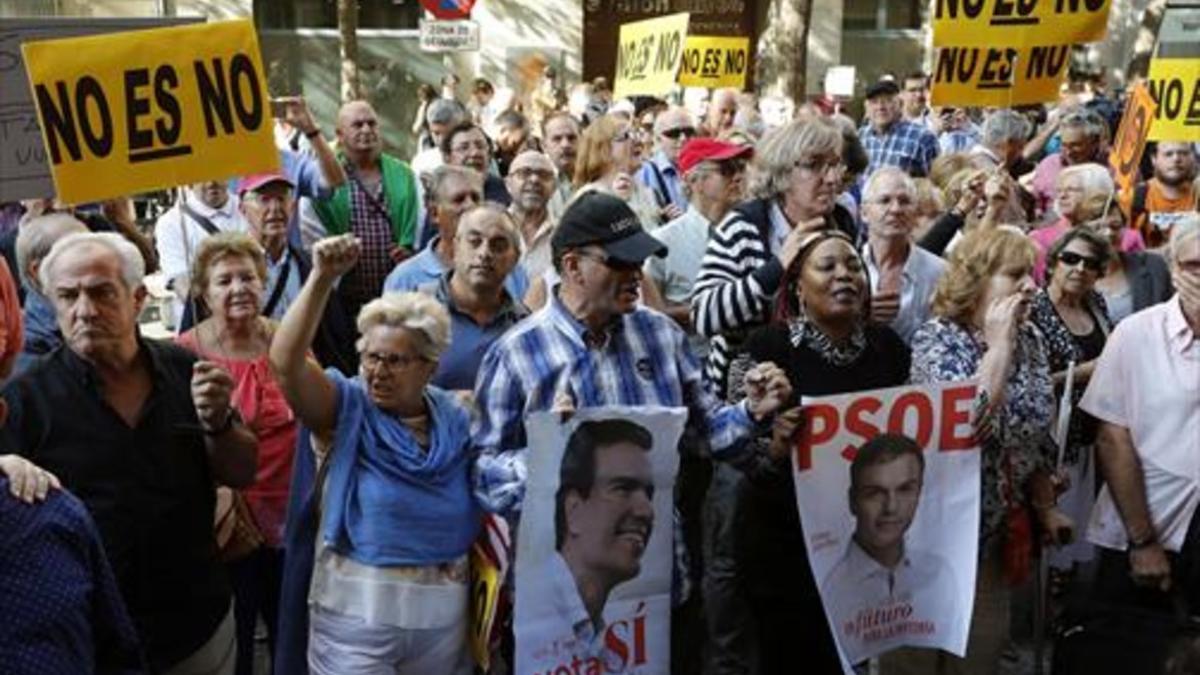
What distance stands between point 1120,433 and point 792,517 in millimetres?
1125

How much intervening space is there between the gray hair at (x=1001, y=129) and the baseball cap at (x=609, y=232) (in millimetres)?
5937

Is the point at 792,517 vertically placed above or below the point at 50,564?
below

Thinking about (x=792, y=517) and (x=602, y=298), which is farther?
(x=792, y=517)

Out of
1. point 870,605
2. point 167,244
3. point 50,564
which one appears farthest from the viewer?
point 167,244

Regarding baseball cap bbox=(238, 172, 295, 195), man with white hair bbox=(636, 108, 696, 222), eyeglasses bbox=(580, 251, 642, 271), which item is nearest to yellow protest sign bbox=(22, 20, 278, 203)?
baseball cap bbox=(238, 172, 295, 195)

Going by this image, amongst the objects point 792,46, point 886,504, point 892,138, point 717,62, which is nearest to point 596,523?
point 886,504

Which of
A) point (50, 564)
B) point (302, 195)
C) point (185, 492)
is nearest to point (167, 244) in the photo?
point (302, 195)

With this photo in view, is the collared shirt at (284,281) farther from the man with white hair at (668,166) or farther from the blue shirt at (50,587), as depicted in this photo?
the blue shirt at (50,587)

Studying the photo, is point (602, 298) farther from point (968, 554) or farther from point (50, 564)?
point (50, 564)

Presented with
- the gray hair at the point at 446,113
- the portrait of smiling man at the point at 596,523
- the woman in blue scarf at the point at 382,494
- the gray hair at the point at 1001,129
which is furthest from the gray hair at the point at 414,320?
the gray hair at the point at 1001,129

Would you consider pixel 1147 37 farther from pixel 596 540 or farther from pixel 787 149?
Result: pixel 596 540

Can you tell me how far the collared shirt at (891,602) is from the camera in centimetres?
444

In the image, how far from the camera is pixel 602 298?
405cm

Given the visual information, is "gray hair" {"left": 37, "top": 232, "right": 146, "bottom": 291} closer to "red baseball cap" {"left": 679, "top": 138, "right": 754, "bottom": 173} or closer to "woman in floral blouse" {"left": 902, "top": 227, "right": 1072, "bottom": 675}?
"woman in floral blouse" {"left": 902, "top": 227, "right": 1072, "bottom": 675}
